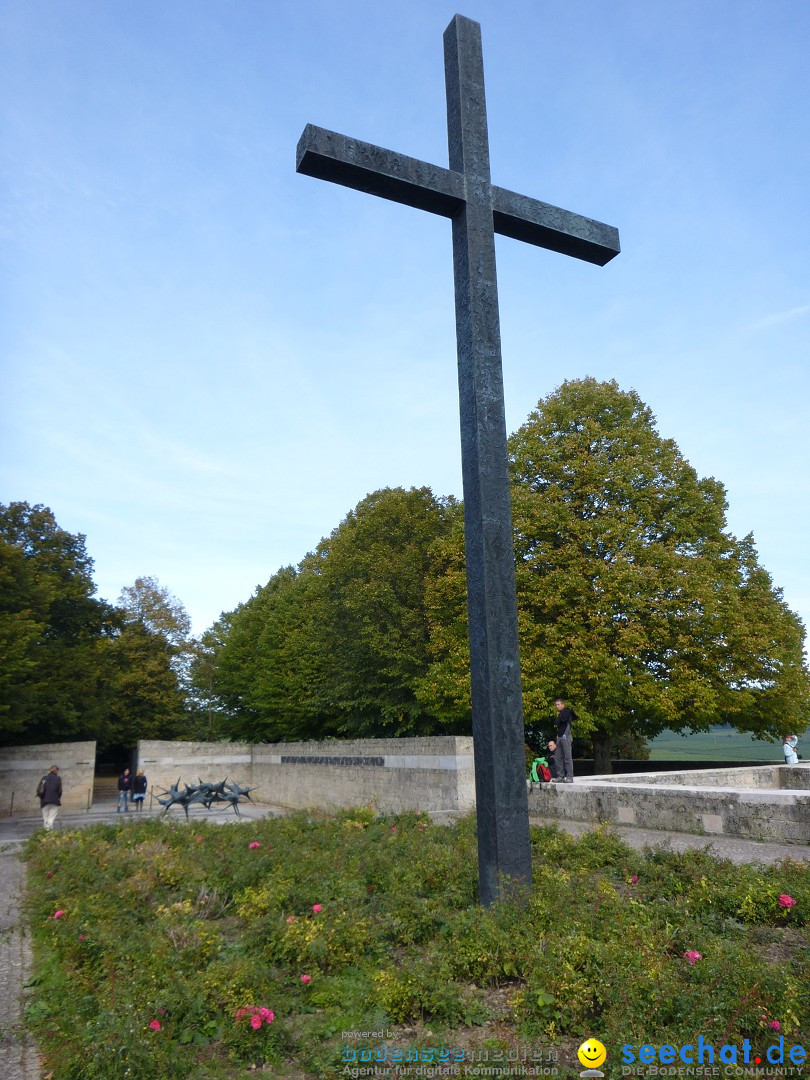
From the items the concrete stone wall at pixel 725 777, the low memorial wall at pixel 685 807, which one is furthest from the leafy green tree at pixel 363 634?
the low memorial wall at pixel 685 807

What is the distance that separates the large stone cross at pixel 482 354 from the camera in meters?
5.33

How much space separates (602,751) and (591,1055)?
67.0ft

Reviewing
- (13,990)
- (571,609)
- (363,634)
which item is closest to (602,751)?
(571,609)

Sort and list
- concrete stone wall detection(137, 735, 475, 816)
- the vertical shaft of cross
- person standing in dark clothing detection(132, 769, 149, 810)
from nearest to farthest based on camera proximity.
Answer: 1. the vertical shaft of cross
2. concrete stone wall detection(137, 735, 475, 816)
3. person standing in dark clothing detection(132, 769, 149, 810)

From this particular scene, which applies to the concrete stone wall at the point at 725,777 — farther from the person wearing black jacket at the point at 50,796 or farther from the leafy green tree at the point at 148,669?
the leafy green tree at the point at 148,669

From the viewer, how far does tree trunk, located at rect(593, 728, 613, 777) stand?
22375 mm

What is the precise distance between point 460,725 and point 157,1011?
2239 centimetres

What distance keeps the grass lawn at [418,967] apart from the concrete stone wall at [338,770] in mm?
8443

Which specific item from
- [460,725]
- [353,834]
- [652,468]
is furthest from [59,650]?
[353,834]

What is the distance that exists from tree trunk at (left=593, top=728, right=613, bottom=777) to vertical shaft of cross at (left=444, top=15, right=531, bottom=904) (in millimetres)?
18014

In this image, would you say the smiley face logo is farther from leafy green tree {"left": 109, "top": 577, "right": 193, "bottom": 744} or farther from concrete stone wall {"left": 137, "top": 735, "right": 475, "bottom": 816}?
leafy green tree {"left": 109, "top": 577, "right": 193, "bottom": 744}

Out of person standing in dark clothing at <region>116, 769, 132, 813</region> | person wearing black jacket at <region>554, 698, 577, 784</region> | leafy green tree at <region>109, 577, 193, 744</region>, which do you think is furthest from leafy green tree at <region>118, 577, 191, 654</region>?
person wearing black jacket at <region>554, 698, 577, 784</region>

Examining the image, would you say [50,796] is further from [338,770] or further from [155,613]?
[155,613]

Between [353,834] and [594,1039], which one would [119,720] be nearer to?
[353,834]
